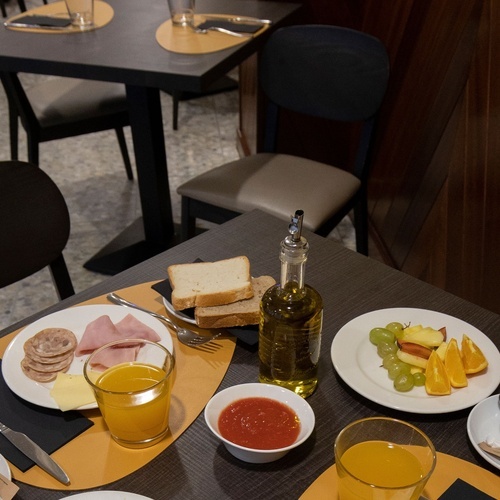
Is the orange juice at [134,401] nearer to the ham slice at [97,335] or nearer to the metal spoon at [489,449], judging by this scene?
the ham slice at [97,335]

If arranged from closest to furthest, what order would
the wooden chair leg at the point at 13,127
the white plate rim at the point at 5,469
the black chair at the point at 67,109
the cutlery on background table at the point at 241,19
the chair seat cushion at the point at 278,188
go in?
1. the white plate rim at the point at 5,469
2. the chair seat cushion at the point at 278,188
3. the cutlery on background table at the point at 241,19
4. the black chair at the point at 67,109
5. the wooden chair leg at the point at 13,127

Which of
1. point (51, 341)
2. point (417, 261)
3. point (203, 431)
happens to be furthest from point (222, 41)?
point (203, 431)

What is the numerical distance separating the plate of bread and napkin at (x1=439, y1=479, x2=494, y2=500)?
1.36ft

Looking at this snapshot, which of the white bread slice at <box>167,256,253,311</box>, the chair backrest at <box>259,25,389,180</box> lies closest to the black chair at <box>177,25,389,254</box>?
the chair backrest at <box>259,25,389,180</box>

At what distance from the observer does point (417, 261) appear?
8.10 feet

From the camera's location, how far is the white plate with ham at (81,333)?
3.38 ft

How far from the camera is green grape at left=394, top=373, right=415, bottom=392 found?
1035 mm

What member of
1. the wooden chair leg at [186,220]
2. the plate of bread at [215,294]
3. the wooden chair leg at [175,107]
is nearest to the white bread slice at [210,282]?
the plate of bread at [215,294]

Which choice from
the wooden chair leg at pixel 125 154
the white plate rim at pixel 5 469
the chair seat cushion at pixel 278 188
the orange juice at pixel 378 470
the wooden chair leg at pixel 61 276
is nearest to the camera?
the orange juice at pixel 378 470

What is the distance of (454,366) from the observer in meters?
1.04

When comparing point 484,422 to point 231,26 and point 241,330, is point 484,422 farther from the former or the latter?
Result: point 231,26

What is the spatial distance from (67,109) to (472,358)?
82.8 inches

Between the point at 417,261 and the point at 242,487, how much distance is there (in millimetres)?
1701

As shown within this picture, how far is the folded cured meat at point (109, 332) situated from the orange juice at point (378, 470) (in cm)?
41
